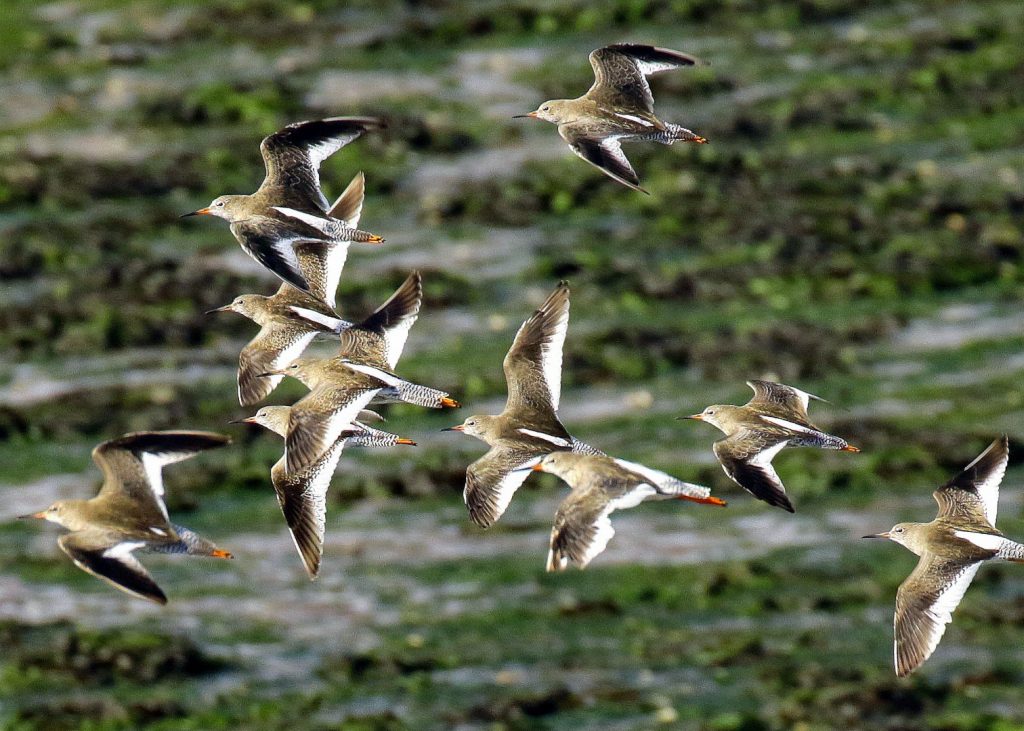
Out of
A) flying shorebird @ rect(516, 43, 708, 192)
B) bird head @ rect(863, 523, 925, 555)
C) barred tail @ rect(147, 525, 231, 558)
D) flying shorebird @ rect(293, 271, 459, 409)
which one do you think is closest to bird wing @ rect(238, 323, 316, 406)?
flying shorebird @ rect(293, 271, 459, 409)

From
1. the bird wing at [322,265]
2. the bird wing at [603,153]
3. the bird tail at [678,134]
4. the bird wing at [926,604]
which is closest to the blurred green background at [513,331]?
the bird wing at [322,265]

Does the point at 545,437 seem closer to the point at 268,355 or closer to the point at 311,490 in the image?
the point at 311,490

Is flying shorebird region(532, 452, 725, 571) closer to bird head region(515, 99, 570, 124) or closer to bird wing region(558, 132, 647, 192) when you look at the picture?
bird wing region(558, 132, 647, 192)

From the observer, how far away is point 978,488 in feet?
38.0

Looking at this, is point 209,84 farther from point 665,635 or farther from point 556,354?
point 556,354

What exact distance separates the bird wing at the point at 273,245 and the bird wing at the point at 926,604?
4313 mm

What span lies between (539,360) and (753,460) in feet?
6.41

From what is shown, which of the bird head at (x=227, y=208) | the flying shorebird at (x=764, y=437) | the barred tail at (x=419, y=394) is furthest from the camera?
the bird head at (x=227, y=208)

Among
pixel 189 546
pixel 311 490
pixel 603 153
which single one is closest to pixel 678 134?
pixel 603 153

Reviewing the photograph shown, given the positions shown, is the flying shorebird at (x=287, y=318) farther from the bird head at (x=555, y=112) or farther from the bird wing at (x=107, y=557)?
the bird head at (x=555, y=112)

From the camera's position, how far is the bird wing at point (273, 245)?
464 inches

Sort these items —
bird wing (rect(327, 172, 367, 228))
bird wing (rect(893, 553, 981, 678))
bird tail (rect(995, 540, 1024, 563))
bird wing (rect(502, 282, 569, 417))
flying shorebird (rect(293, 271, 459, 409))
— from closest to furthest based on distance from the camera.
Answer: bird wing (rect(893, 553, 981, 678)) < bird tail (rect(995, 540, 1024, 563)) < flying shorebird (rect(293, 271, 459, 409)) < bird wing (rect(502, 282, 569, 417)) < bird wing (rect(327, 172, 367, 228))

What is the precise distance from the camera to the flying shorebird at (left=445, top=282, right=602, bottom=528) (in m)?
11.3

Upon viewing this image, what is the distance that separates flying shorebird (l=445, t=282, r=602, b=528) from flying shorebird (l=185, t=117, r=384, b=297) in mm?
1435
